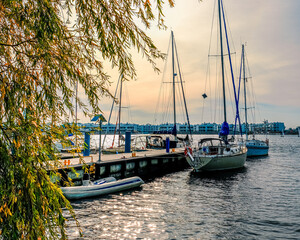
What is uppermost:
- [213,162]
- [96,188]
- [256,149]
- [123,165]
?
[123,165]

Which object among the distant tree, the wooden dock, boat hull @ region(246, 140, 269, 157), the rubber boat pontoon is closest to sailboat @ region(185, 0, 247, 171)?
the wooden dock

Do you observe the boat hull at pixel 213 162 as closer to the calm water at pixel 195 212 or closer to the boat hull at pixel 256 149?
the calm water at pixel 195 212

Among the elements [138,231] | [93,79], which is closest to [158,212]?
[138,231]

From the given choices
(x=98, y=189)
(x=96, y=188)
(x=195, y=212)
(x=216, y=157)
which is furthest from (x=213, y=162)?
(x=96, y=188)

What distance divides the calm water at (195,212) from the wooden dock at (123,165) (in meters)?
3.52

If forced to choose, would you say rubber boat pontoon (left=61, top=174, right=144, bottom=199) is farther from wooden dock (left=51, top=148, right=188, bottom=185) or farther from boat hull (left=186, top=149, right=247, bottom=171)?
boat hull (left=186, top=149, right=247, bottom=171)

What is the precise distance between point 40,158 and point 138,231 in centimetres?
805

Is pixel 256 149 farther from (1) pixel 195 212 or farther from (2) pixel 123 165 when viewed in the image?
(1) pixel 195 212

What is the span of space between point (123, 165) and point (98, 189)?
6.03 m

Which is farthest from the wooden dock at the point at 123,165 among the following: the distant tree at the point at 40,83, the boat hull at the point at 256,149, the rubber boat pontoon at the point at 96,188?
the boat hull at the point at 256,149

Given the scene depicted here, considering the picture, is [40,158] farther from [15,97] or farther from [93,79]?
[93,79]

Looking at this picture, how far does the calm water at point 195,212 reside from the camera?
9781 mm

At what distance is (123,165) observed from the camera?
21.2 meters

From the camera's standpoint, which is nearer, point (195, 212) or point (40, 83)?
point (40, 83)
